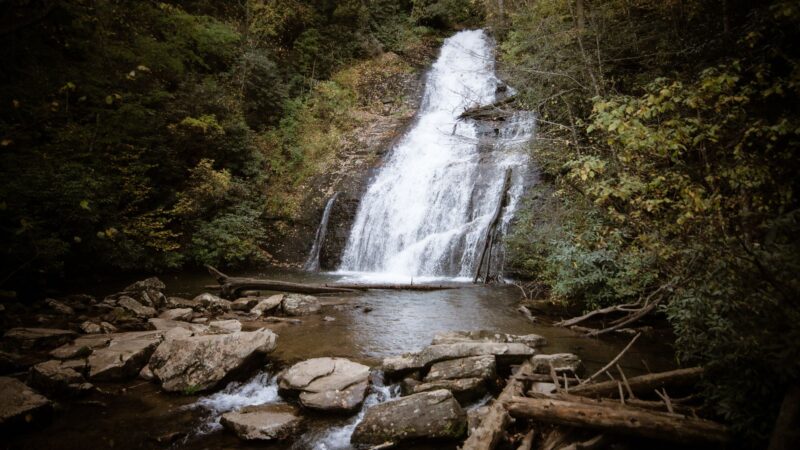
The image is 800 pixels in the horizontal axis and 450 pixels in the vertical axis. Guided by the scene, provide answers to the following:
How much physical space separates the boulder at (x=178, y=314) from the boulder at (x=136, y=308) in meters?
0.21

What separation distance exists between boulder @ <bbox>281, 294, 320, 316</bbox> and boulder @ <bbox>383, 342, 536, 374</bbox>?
354cm

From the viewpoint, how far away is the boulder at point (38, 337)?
17.7 feet

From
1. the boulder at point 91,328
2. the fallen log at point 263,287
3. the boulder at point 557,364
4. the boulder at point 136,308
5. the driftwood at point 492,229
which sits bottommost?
the boulder at point 91,328

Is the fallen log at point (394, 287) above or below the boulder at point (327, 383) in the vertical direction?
above

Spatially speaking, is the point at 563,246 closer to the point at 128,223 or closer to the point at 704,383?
the point at 704,383

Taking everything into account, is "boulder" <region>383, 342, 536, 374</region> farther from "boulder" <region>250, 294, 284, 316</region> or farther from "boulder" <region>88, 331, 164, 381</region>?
"boulder" <region>250, 294, 284, 316</region>

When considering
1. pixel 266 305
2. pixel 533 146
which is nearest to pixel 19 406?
pixel 266 305

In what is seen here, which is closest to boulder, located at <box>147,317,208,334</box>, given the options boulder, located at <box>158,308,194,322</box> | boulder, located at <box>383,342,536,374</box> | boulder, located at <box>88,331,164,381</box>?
boulder, located at <box>158,308,194,322</box>

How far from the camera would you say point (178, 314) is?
723cm

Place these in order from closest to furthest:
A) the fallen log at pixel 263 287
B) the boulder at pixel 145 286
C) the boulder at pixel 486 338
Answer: the boulder at pixel 486 338 → the boulder at pixel 145 286 → the fallen log at pixel 263 287

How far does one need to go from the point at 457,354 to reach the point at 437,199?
918cm

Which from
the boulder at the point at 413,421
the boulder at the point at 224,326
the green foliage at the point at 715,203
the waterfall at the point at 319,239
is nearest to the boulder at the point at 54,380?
the boulder at the point at 224,326

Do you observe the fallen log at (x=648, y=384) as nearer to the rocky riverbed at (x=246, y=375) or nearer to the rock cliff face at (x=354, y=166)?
the rocky riverbed at (x=246, y=375)

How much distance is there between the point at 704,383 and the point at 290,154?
16597 mm
